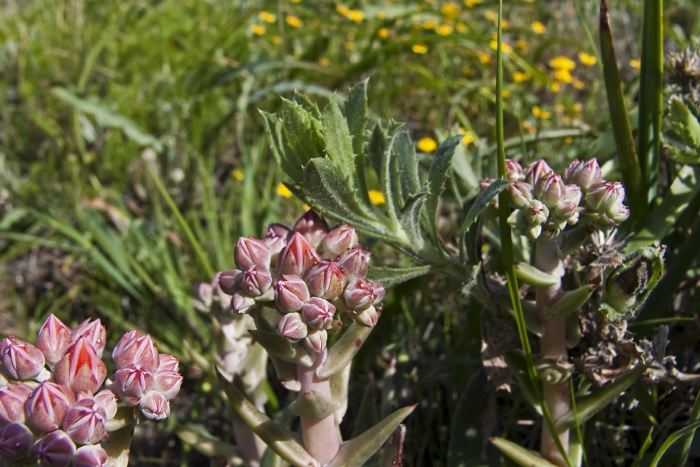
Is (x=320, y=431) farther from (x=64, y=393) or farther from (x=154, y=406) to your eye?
(x=64, y=393)

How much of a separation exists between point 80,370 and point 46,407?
88 mm

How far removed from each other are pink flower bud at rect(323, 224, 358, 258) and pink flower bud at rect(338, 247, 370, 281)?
0.07 m

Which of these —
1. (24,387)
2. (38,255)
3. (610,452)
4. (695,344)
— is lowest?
(38,255)

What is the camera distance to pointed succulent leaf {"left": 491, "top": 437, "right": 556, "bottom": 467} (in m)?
1.59

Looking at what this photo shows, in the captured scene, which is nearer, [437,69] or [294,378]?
[294,378]

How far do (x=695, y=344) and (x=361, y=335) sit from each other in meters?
1.00

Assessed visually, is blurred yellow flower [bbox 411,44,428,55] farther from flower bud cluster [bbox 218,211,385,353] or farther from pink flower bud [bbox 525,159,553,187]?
flower bud cluster [bbox 218,211,385,353]

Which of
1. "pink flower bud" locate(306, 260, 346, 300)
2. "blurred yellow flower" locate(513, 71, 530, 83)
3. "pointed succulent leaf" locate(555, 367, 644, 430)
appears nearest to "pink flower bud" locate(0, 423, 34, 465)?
"pink flower bud" locate(306, 260, 346, 300)

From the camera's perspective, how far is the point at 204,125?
3771 millimetres

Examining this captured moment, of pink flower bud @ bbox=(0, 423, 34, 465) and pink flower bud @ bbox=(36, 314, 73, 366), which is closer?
pink flower bud @ bbox=(0, 423, 34, 465)

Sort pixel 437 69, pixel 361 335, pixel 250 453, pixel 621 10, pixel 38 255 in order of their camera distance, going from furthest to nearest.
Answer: pixel 621 10
pixel 437 69
pixel 38 255
pixel 250 453
pixel 361 335

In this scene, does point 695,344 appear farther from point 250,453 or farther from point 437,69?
point 437,69

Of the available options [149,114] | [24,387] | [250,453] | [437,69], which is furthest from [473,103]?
[24,387]

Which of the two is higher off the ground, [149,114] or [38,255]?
[149,114]
